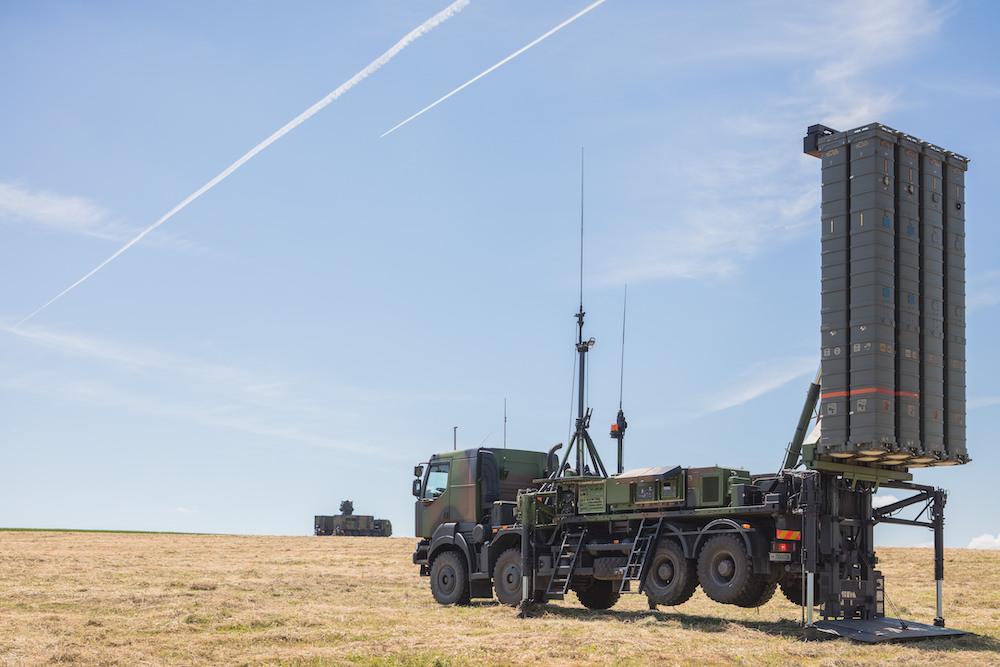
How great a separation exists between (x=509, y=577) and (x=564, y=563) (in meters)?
1.50

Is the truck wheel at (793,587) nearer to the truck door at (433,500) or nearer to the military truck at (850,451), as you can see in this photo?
the military truck at (850,451)

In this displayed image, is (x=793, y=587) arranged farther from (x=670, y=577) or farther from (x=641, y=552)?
(x=641, y=552)

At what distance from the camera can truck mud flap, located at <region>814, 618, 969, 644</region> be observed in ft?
57.5

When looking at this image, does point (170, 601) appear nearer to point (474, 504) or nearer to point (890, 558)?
point (474, 504)

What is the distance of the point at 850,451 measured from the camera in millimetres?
18609

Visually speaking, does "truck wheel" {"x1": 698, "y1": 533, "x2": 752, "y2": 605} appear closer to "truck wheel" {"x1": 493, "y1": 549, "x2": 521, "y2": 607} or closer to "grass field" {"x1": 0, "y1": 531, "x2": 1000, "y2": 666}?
"grass field" {"x1": 0, "y1": 531, "x2": 1000, "y2": 666}

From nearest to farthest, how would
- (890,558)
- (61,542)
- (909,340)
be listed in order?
(909,340), (890,558), (61,542)

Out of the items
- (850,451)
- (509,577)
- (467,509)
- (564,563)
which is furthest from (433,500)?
(850,451)

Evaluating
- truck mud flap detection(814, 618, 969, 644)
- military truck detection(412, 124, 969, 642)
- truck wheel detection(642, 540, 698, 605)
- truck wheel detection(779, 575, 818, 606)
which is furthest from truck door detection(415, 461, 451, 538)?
truck mud flap detection(814, 618, 969, 644)

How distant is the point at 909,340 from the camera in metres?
19.0

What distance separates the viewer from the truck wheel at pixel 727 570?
62.1ft

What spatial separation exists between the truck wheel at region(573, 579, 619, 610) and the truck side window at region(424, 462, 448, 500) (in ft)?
13.5

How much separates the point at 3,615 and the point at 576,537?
1076 centimetres

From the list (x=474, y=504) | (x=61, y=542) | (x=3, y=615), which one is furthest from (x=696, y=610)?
(x=61, y=542)
